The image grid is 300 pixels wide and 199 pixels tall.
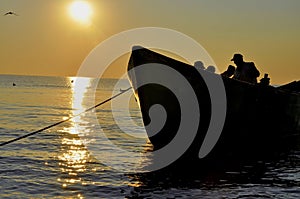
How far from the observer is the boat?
15.3m

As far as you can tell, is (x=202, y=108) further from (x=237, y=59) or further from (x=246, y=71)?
(x=246, y=71)

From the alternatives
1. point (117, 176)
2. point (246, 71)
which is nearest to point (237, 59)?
point (246, 71)

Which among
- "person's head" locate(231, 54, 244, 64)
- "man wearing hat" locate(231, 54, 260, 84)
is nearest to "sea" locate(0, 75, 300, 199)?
"man wearing hat" locate(231, 54, 260, 84)

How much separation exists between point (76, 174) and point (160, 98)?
432 cm

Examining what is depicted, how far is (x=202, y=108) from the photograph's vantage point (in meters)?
15.7

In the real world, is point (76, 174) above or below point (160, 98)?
below

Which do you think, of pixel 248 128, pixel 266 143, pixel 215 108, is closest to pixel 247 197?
pixel 215 108

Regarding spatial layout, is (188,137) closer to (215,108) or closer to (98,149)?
(215,108)

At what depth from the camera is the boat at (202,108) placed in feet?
50.1

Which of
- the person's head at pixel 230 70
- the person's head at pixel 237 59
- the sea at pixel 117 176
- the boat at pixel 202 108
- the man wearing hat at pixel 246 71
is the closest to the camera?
the sea at pixel 117 176

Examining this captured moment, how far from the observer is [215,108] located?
15.8 meters

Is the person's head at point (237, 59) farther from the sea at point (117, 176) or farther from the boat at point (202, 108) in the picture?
the sea at point (117, 176)

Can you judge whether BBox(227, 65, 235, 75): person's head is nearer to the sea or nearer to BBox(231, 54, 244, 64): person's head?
BBox(231, 54, 244, 64): person's head

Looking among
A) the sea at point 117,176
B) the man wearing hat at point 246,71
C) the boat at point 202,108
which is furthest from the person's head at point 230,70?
the sea at point 117,176
